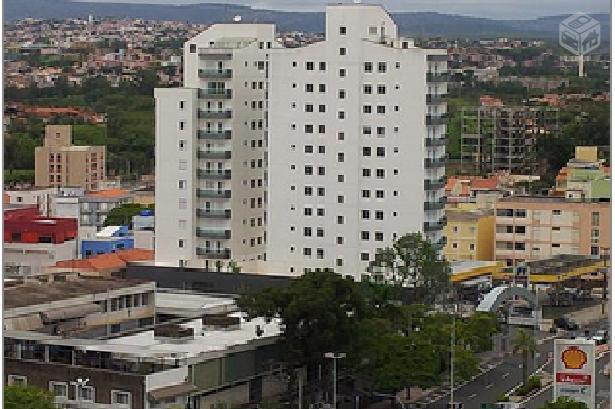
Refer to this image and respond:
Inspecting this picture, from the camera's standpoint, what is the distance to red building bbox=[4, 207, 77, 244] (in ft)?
18.9

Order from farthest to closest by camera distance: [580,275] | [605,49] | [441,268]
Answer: [441,268]
[580,275]
[605,49]

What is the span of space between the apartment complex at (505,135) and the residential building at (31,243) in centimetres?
146

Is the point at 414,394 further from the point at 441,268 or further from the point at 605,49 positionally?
the point at 605,49

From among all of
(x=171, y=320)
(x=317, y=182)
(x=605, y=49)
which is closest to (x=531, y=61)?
(x=605, y=49)

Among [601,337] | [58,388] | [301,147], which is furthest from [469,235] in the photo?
[58,388]

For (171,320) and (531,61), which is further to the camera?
(171,320)

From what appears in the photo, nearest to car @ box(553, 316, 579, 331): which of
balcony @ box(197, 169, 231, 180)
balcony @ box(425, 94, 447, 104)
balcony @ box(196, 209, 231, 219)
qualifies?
balcony @ box(425, 94, 447, 104)

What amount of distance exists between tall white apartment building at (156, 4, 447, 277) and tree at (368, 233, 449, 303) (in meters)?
0.04

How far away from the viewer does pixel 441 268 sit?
5.28 metres

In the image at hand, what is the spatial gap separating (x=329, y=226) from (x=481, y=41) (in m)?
0.81

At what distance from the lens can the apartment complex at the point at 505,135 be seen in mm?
5082

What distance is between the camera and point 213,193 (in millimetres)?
6031

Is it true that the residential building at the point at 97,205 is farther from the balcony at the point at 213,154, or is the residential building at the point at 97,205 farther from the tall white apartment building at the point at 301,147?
the balcony at the point at 213,154

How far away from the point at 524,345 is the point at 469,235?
0.45 metres
